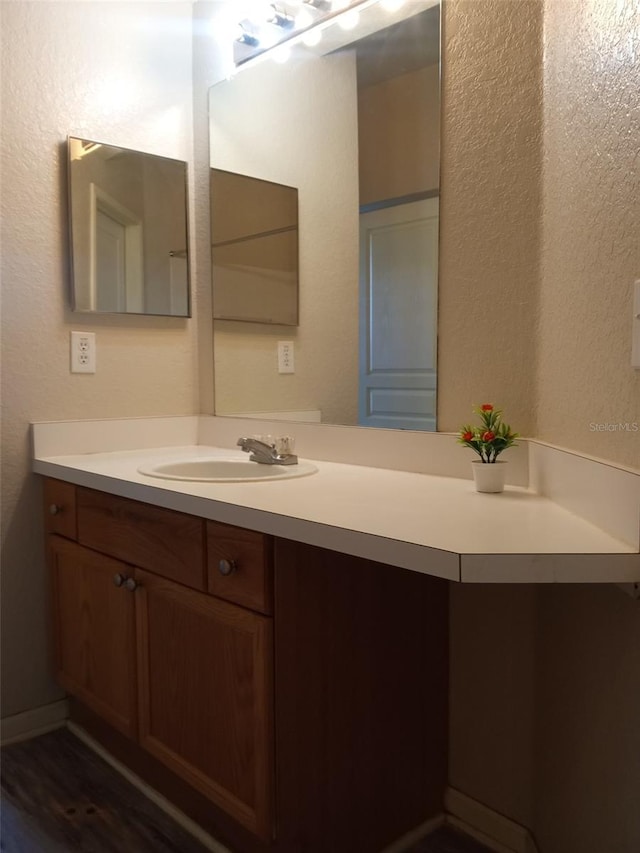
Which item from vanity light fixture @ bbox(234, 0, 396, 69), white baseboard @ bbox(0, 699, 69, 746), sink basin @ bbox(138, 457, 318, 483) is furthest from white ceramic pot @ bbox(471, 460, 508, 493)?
white baseboard @ bbox(0, 699, 69, 746)

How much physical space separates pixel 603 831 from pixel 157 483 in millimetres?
1063

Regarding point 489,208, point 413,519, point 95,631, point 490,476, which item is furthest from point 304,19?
point 95,631

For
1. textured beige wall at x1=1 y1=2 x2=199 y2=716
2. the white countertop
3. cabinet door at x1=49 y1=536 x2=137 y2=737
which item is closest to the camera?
the white countertop

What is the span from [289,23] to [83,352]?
1.11 metres

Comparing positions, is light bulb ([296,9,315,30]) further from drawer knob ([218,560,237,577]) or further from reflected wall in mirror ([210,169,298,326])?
drawer knob ([218,560,237,577])

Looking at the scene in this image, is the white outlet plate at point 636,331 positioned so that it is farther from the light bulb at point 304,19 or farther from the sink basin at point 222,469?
the light bulb at point 304,19

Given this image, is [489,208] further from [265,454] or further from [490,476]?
[265,454]

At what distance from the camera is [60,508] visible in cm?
185

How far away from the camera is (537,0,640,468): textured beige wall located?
0.96 metres

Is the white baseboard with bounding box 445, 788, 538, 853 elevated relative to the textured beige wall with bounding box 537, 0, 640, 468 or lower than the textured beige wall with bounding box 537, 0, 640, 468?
lower

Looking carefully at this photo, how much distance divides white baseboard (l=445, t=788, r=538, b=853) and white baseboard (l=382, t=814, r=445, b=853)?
0.03 metres

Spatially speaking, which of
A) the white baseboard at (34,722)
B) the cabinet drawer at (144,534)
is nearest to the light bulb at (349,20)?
the cabinet drawer at (144,534)

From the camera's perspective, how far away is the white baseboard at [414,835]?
148 cm

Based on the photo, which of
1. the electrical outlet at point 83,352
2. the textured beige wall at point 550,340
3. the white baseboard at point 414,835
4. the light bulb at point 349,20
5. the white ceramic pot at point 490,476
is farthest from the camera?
the electrical outlet at point 83,352
